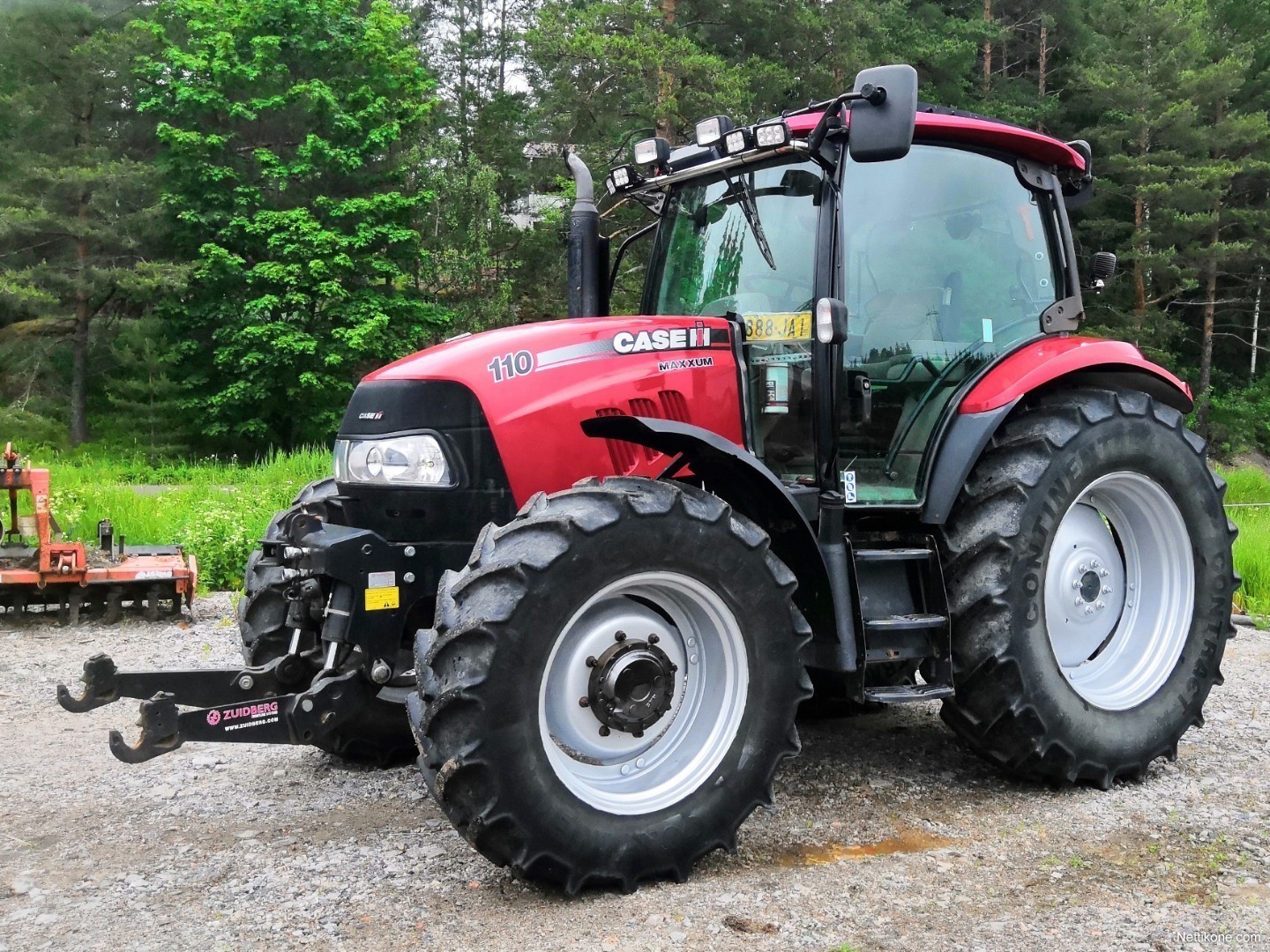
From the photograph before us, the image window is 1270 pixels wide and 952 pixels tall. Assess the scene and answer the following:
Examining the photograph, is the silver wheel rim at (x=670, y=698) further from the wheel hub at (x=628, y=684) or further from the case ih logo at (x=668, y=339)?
the case ih logo at (x=668, y=339)

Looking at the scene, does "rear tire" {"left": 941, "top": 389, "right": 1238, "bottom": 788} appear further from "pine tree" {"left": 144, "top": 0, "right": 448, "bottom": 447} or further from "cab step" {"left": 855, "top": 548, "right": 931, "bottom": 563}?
"pine tree" {"left": 144, "top": 0, "right": 448, "bottom": 447}

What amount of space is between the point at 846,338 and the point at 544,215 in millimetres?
20873

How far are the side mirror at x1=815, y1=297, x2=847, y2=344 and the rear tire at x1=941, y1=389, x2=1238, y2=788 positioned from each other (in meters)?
0.83

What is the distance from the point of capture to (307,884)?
11.5 ft

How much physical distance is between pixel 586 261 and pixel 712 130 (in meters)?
0.82

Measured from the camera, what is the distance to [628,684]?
11.7 ft

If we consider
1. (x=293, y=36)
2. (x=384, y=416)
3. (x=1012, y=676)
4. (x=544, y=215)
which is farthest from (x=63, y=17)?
(x=1012, y=676)

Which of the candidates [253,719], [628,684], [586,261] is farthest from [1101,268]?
[253,719]

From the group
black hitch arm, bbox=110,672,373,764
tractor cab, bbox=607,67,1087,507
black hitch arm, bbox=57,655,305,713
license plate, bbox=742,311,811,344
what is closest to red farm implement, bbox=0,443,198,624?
black hitch arm, bbox=57,655,305,713

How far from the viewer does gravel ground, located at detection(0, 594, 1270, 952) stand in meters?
3.16

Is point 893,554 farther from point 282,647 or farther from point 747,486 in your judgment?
point 282,647

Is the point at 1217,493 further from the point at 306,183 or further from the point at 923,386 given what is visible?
the point at 306,183

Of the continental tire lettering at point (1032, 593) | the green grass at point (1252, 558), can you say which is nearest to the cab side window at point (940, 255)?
the continental tire lettering at point (1032, 593)

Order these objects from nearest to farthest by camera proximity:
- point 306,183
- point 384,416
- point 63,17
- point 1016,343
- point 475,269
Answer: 1. point 384,416
2. point 1016,343
3. point 63,17
4. point 475,269
5. point 306,183
